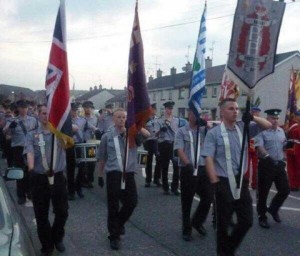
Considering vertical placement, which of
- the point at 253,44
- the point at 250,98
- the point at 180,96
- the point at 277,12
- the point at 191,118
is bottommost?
the point at 180,96

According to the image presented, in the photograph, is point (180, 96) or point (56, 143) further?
point (180, 96)

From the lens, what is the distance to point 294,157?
11398 millimetres

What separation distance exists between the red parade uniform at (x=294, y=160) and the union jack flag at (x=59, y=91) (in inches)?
294

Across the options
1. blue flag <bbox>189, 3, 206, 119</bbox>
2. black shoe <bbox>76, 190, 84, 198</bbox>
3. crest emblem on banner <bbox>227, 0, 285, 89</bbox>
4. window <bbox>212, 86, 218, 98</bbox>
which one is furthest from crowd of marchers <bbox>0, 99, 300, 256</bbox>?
window <bbox>212, 86, 218, 98</bbox>

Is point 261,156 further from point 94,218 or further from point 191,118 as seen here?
point 94,218

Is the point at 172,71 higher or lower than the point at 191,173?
higher

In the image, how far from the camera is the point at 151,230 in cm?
663

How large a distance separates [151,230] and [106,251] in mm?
1160

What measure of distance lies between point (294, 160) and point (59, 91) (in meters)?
7.82

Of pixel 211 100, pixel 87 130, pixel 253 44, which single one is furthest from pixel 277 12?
pixel 211 100

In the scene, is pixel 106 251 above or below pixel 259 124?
below

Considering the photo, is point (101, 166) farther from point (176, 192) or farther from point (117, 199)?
point (176, 192)

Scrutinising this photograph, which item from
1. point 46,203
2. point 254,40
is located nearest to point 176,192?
point 46,203

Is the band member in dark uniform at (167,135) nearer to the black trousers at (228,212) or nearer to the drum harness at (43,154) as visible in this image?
Answer: the drum harness at (43,154)
